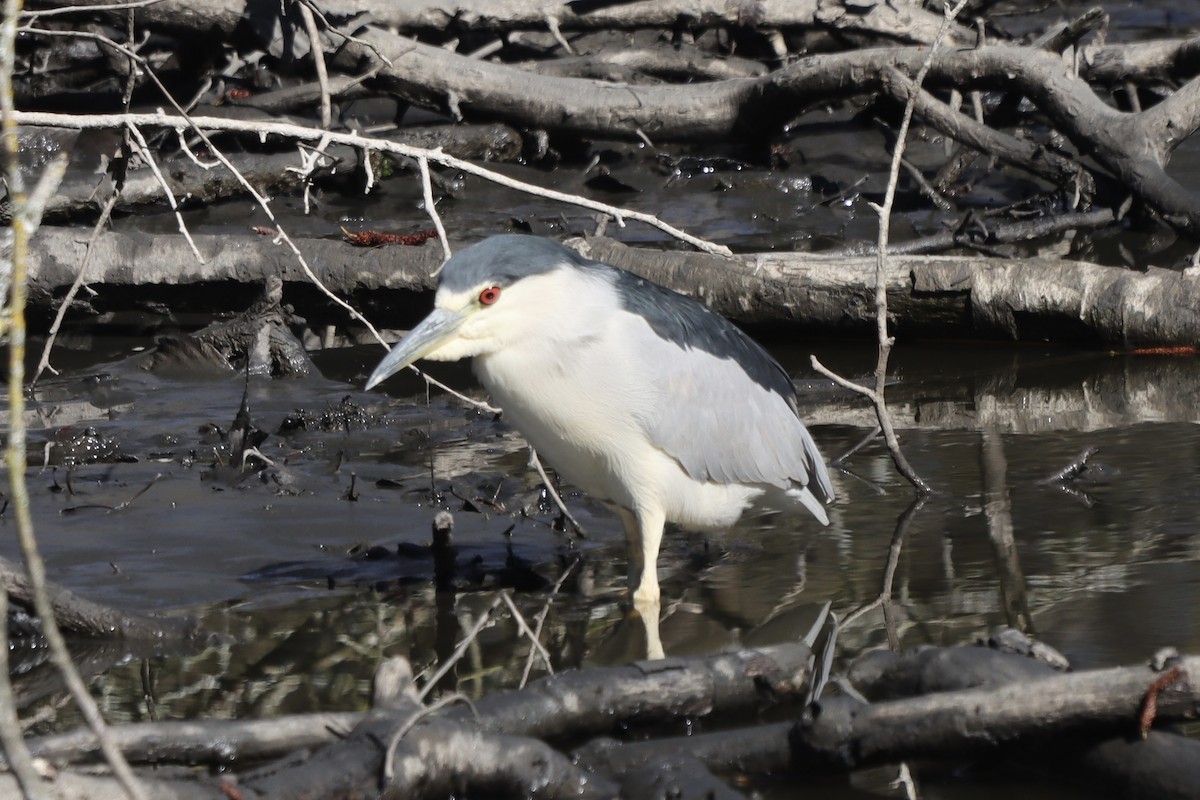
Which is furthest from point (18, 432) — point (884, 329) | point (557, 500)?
point (884, 329)

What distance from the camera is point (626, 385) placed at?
4188 millimetres

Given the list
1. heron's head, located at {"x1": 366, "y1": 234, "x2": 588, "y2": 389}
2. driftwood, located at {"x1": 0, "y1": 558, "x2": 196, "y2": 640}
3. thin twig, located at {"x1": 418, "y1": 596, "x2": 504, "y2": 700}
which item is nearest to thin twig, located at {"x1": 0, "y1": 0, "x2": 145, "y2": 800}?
thin twig, located at {"x1": 418, "y1": 596, "x2": 504, "y2": 700}

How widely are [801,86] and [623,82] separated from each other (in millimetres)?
1704

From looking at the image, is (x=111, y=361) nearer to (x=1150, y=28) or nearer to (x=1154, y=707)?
(x=1154, y=707)

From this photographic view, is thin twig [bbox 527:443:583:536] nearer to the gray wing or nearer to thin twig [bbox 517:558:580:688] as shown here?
thin twig [bbox 517:558:580:688]

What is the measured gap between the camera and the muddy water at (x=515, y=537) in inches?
156

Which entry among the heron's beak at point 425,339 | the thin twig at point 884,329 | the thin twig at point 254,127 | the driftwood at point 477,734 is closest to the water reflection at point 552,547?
the thin twig at point 884,329

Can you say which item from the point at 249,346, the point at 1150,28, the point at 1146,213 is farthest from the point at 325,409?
the point at 1150,28

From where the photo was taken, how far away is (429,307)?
7.42m

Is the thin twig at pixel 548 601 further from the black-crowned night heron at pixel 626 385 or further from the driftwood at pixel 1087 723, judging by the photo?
the driftwood at pixel 1087 723

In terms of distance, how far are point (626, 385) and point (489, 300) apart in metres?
0.48

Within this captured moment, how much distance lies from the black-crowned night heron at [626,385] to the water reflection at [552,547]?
248 mm

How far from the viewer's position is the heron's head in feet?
12.9

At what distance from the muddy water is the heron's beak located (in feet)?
2.48
